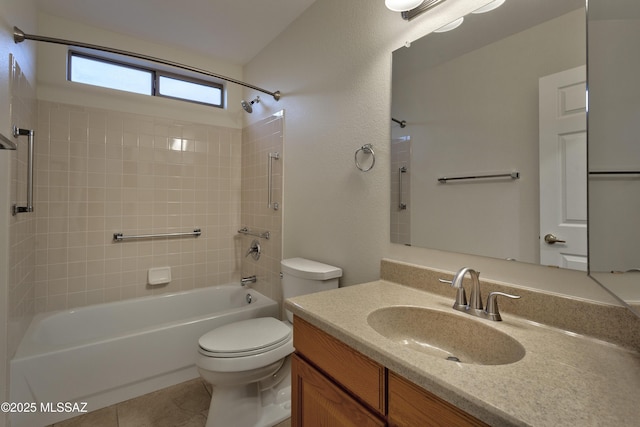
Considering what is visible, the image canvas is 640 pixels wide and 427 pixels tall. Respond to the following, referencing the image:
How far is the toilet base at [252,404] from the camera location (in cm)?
152

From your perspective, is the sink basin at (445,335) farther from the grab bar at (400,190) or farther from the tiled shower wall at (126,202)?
the tiled shower wall at (126,202)

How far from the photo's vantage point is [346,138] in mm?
1638

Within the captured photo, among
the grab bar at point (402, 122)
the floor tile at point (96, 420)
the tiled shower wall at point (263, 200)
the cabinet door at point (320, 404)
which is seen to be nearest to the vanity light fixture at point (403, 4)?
the grab bar at point (402, 122)

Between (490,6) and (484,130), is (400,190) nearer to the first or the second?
(484,130)


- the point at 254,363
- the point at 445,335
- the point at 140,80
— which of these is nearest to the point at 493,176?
the point at 445,335

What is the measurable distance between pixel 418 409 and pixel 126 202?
103 inches

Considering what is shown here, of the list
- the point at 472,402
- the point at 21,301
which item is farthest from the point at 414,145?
the point at 21,301

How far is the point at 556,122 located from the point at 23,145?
2.62 meters

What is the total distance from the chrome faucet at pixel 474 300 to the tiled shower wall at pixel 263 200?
1471 millimetres

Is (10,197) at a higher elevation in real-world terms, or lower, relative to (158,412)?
higher

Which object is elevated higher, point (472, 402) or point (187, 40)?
point (187, 40)

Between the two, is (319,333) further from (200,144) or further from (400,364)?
(200,144)

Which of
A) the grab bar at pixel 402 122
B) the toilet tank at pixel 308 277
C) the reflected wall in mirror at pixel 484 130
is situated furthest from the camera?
the toilet tank at pixel 308 277

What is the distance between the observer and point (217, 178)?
9.22 ft
